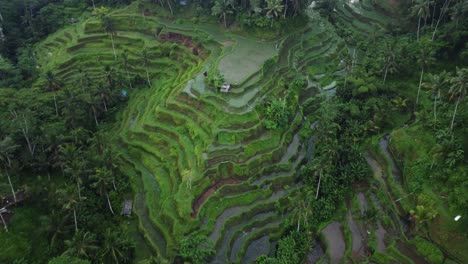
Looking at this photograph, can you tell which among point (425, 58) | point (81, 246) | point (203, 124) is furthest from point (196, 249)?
point (425, 58)

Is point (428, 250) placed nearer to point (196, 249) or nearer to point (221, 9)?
point (196, 249)

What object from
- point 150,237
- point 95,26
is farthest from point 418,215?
point 95,26

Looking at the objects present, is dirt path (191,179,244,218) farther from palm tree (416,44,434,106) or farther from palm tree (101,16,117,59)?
palm tree (101,16,117,59)

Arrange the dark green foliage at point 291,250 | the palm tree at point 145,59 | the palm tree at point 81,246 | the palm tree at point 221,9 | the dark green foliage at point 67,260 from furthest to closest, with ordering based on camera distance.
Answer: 1. the palm tree at point 221,9
2. the palm tree at point 145,59
3. the dark green foliage at point 291,250
4. the palm tree at point 81,246
5. the dark green foliage at point 67,260

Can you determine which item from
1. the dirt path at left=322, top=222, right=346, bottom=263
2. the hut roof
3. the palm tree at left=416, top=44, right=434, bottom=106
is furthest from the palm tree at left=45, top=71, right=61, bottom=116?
the palm tree at left=416, top=44, right=434, bottom=106

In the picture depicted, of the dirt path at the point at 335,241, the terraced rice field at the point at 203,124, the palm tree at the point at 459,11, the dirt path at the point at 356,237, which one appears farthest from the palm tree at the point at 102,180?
the palm tree at the point at 459,11

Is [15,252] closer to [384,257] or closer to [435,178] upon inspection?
[384,257]

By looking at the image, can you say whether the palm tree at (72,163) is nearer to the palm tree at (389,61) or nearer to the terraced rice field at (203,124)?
the terraced rice field at (203,124)
